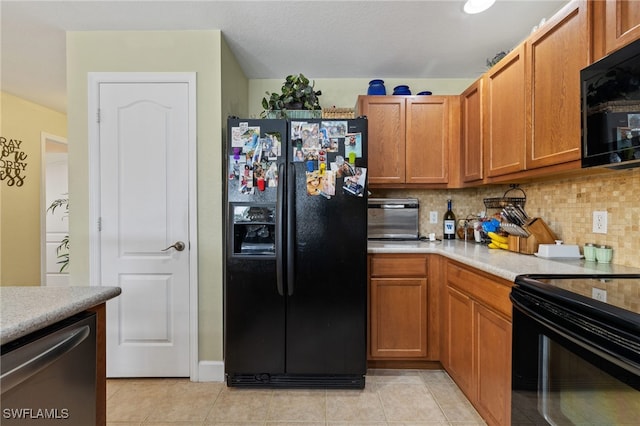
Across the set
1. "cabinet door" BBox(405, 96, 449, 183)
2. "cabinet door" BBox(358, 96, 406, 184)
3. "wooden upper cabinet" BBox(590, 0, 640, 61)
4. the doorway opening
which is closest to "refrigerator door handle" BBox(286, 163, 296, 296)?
"cabinet door" BBox(358, 96, 406, 184)

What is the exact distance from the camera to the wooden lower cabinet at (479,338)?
1.41 metres

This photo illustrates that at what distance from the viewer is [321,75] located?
2822 mm

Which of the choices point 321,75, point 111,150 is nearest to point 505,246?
point 321,75

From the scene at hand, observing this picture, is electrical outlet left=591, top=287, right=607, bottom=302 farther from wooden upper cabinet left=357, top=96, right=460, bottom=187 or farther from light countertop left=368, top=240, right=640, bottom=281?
wooden upper cabinet left=357, top=96, right=460, bottom=187

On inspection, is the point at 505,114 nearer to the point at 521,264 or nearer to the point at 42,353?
the point at 521,264

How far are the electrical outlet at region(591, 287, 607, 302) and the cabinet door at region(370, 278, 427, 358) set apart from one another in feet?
4.04

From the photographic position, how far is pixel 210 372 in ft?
6.96

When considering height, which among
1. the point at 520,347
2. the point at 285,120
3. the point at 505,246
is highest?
the point at 285,120

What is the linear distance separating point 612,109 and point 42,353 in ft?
6.31

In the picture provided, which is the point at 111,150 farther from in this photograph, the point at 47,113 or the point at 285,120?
the point at 47,113

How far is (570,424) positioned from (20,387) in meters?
1.46

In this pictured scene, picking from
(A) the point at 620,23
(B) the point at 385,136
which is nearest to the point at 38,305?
(A) the point at 620,23

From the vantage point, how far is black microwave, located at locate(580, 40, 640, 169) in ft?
3.43

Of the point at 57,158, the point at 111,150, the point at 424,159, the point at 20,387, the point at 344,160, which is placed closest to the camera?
the point at 20,387
